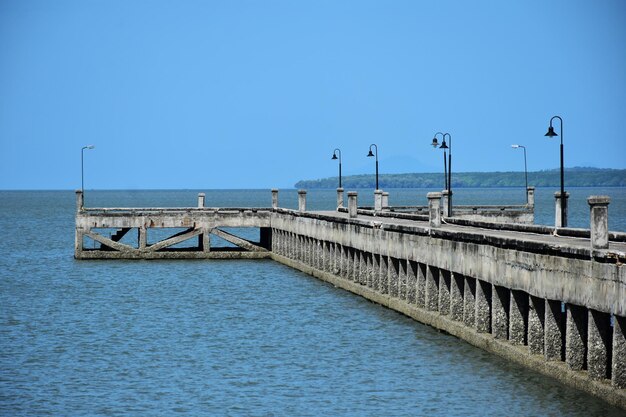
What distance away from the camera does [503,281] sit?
2953 cm

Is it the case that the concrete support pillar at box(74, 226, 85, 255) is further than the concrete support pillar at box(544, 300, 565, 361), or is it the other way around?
the concrete support pillar at box(74, 226, 85, 255)

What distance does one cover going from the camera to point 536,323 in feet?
91.5

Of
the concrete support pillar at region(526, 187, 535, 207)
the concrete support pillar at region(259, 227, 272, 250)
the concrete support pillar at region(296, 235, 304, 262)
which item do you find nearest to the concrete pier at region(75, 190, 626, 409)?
the concrete support pillar at region(296, 235, 304, 262)

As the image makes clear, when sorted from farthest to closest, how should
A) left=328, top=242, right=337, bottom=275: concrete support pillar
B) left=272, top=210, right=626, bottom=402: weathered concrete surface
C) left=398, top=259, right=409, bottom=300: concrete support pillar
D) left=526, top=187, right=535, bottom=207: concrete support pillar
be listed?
left=526, top=187, right=535, bottom=207: concrete support pillar
left=328, top=242, right=337, bottom=275: concrete support pillar
left=398, top=259, right=409, bottom=300: concrete support pillar
left=272, top=210, right=626, bottom=402: weathered concrete surface

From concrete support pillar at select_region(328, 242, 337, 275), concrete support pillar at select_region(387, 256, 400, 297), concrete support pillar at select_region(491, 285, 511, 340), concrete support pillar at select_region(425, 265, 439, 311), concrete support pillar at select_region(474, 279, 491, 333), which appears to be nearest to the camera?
concrete support pillar at select_region(491, 285, 511, 340)

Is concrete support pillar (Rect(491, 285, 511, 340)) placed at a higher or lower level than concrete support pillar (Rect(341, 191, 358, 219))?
lower

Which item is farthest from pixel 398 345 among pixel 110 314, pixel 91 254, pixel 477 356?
pixel 91 254

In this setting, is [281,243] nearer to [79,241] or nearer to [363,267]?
[79,241]

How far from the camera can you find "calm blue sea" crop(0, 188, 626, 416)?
1041 inches

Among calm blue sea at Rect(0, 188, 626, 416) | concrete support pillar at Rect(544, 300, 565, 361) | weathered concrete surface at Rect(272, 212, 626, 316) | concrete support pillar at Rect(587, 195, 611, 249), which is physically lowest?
calm blue sea at Rect(0, 188, 626, 416)

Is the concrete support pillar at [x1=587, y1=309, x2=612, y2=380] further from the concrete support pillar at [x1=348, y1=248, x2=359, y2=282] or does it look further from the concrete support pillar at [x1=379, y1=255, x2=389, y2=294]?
the concrete support pillar at [x1=348, y1=248, x2=359, y2=282]

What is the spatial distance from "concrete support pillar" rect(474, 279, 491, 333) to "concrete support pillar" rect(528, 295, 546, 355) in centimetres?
381

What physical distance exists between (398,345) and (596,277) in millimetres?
11880

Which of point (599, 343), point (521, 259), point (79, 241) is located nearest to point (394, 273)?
point (521, 259)
